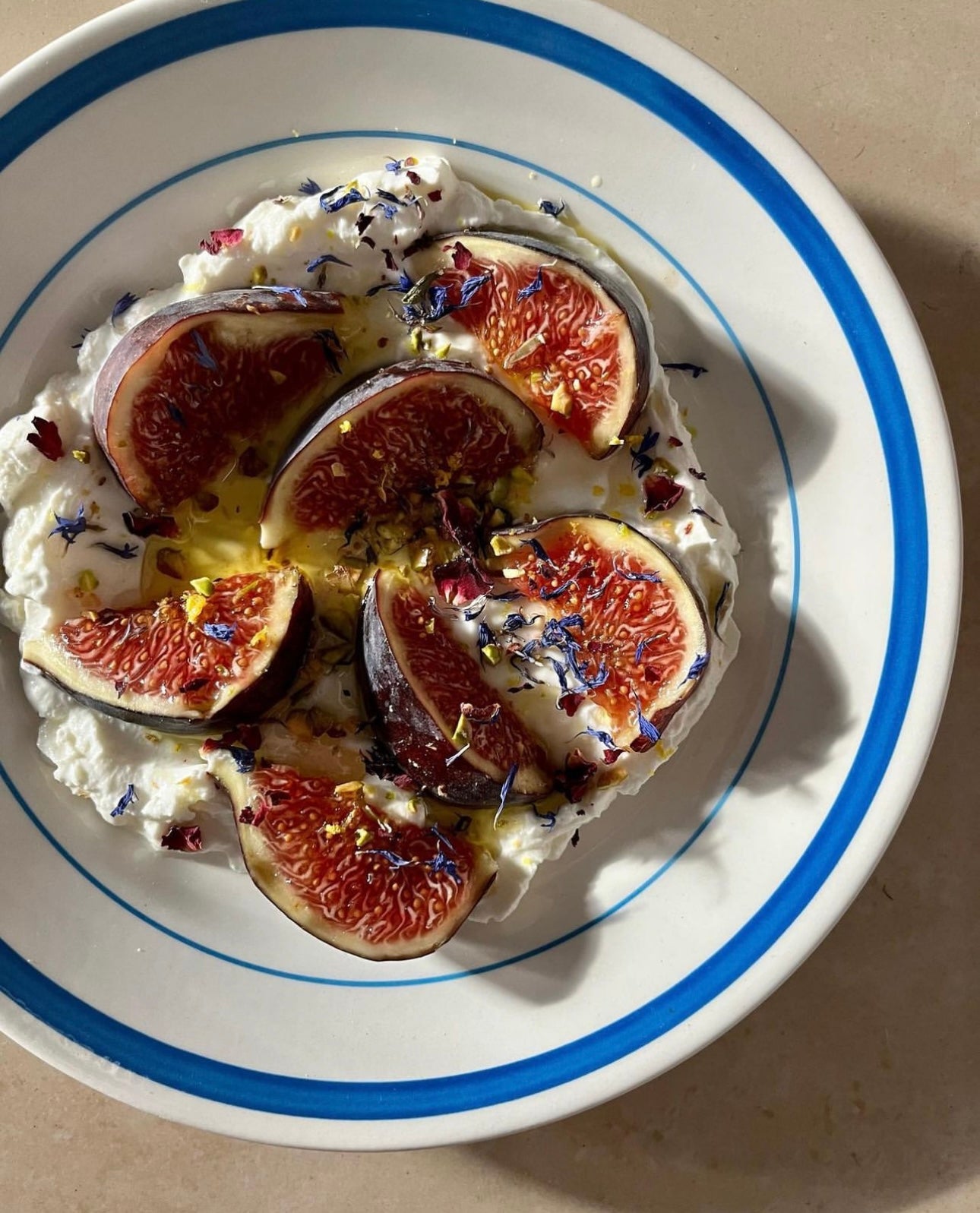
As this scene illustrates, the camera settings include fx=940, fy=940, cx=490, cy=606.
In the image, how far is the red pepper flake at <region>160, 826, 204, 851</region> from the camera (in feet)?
6.57

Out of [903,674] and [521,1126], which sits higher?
[903,674]

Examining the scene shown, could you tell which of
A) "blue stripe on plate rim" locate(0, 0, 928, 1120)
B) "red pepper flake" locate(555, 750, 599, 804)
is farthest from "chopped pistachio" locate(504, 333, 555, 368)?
"red pepper flake" locate(555, 750, 599, 804)

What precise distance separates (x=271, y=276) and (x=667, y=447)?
0.90 metres

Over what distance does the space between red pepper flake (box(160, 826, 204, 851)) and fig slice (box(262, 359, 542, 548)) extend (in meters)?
0.64

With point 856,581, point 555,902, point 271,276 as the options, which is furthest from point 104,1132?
point 856,581

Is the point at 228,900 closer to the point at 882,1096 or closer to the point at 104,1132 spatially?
the point at 104,1132

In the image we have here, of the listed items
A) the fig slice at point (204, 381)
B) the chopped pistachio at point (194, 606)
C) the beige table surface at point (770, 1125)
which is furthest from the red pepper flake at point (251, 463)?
the beige table surface at point (770, 1125)

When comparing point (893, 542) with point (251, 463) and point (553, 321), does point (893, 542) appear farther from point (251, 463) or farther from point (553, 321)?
point (251, 463)

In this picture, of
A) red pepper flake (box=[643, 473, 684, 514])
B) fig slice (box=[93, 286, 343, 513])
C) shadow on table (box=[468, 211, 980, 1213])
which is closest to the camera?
fig slice (box=[93, 286, 343, 513])

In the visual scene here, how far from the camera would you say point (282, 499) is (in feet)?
6.48

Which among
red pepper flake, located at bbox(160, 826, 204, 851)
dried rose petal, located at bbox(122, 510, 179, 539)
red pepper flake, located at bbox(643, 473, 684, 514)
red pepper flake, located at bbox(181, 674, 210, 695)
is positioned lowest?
red pepper flake, located at bbox(160, 826, 204, 851)

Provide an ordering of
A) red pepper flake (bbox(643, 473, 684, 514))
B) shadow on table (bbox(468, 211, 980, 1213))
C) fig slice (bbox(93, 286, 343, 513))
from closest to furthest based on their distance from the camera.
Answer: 1. fig slice (bbox(93, 286, 343, 513))
2. red pepper flake (bbox(643, 473, 684, 514))
3. shadow on table (bbox(468, 211, 980, 1213))

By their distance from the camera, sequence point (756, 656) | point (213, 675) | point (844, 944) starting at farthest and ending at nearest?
point (844, 944) < point (756, 656) < point (213, 675)

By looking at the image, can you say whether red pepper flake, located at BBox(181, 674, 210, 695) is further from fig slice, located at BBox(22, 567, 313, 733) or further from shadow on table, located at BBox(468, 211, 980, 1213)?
shadow on table, located at BBox(468, 211, 980, 1213)
